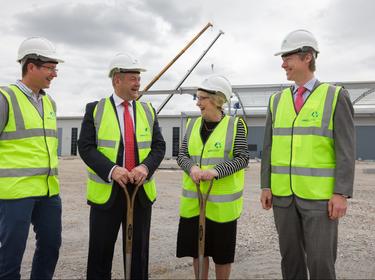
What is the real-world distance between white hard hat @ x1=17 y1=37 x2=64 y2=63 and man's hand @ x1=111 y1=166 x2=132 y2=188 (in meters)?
1.07

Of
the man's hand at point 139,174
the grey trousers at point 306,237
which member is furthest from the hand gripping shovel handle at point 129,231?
the grey trousers at point 306,237

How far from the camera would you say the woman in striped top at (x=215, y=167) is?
3.48 m

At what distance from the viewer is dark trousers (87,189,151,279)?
327 cm

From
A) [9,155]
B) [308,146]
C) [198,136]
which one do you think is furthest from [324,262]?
[9,155]

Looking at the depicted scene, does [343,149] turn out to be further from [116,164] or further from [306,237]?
[116,164]

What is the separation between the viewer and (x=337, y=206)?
2787 millimetres

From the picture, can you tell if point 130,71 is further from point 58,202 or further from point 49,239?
point 49,239

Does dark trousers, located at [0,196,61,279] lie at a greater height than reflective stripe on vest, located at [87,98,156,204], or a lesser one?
lesser

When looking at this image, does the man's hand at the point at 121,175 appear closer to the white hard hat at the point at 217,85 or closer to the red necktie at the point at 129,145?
the red necktie at the point at 129,145

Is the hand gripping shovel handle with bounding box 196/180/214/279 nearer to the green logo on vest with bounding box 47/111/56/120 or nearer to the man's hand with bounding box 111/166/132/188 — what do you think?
the man's hand with bounding box 111/166/132/188

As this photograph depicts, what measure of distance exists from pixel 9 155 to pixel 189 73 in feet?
82.8

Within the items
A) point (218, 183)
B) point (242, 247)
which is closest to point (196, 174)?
point (218, 183)

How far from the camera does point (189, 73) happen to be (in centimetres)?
2781

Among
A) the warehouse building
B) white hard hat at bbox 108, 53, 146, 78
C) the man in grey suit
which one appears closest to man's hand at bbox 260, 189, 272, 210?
the man in grey suit
